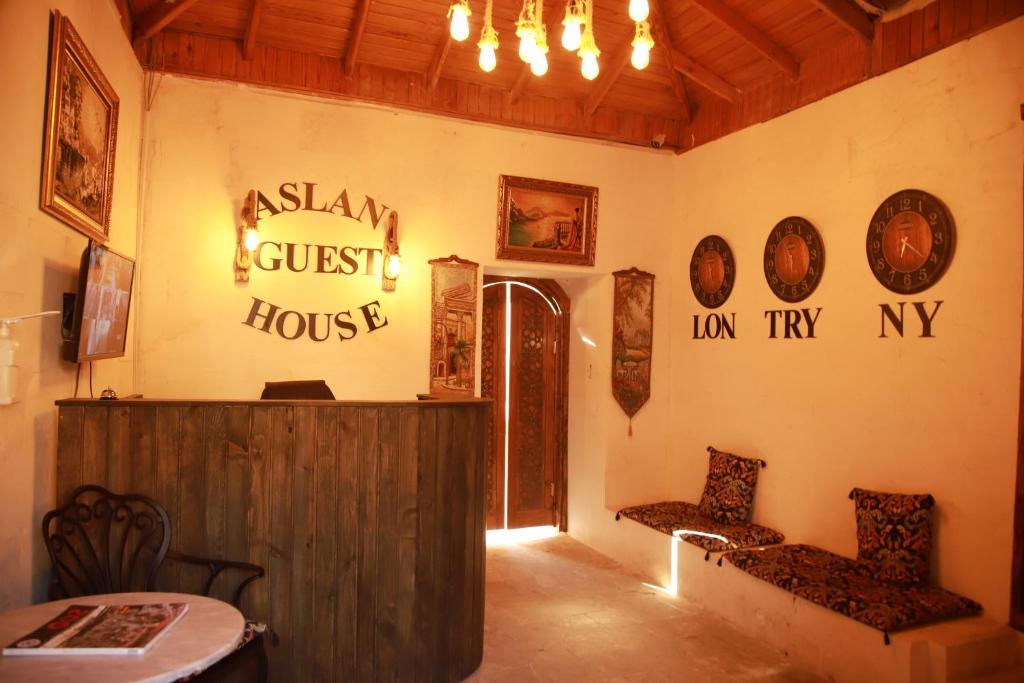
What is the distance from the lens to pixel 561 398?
23.0ft

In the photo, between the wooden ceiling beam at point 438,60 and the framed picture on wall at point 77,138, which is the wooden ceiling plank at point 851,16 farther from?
the framed picture on wall at point 77,138

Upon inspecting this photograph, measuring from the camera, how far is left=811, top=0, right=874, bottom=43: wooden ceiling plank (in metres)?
4.52

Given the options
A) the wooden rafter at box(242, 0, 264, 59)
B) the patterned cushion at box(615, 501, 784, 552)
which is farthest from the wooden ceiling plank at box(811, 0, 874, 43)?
the wooden rafter at box(242, 0, 264, 59)

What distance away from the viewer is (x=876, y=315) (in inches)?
177

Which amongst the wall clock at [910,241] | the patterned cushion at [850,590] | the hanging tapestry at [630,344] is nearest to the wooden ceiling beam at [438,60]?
the hanging tapestry at [630,344]

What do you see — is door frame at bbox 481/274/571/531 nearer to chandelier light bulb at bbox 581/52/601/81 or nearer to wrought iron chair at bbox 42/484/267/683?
chandelier light bulb at bbox 581/52/601/81

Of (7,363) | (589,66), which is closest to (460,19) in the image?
(589,66)

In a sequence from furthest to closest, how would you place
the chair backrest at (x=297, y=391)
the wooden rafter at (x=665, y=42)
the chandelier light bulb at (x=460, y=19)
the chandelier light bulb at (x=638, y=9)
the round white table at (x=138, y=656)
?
1. the wooden rafter at (x=665, y=42)
2. the chair backrest at (x=297, y=391)
3. the chandelier light bulb at (x=460, y=19)
4. the chandelier light bulb at (x=638, y=9)
5. the round white table at (x=138, y=656)

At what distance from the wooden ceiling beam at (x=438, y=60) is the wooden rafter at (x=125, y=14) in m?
2.21

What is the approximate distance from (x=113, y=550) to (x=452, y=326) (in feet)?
10.5

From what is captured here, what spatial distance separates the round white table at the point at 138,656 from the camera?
1.79 m

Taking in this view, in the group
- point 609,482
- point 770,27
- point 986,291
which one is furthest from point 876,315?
point 609,482

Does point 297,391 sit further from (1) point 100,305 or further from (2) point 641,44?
(2) point 641,44

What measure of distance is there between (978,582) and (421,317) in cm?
424
